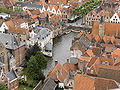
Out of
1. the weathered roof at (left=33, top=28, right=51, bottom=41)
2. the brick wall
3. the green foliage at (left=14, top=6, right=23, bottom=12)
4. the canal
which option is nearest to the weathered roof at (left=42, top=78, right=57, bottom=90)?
the brick wall

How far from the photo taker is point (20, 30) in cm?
7469

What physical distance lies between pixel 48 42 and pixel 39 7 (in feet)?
142

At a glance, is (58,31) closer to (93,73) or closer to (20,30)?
(20,30)

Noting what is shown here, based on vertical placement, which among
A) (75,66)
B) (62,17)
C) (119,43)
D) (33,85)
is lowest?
(33,85)

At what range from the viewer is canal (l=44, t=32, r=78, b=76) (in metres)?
65.8

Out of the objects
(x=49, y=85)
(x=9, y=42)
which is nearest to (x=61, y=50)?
(x=9, y=42)

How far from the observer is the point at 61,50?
246ft

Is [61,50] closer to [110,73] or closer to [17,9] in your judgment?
[110,73]

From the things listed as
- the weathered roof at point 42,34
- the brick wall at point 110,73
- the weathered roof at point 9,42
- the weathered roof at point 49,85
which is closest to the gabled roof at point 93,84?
the brick wall at point 110,73

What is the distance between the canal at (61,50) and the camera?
216ft

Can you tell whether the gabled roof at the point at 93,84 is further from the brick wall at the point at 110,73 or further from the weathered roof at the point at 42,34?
the weathered roof at the point at 42,34

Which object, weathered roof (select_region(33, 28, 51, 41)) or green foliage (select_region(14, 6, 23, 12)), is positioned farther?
green foliage (select_region(14, 6, 23, 12))

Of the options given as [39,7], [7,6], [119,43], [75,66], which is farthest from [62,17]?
[75,66]

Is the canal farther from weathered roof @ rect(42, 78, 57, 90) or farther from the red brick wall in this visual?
the red brick wall
